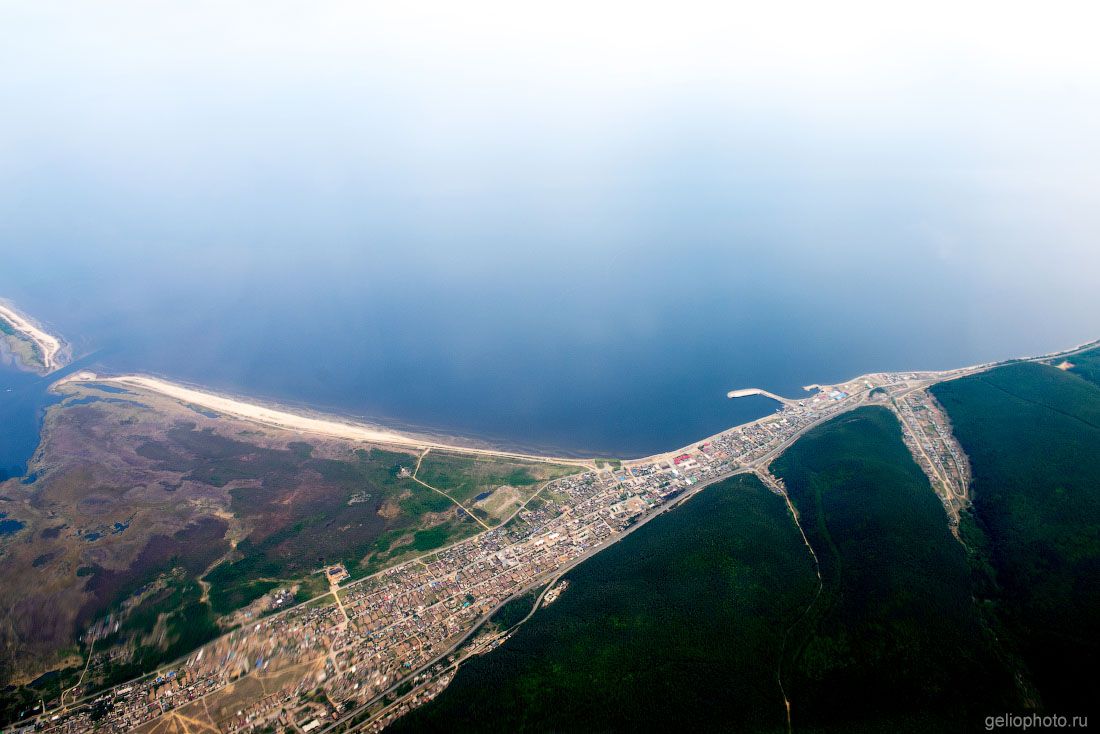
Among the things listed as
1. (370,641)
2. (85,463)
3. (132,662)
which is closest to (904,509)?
(370,641)

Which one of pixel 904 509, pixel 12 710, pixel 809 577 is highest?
pixel 904 509

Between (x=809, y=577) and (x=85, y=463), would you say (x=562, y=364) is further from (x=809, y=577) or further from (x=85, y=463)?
(x=85, y=463)

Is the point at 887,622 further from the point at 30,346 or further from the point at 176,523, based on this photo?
the point at 30,346

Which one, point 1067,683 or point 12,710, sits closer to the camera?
point 1067,683

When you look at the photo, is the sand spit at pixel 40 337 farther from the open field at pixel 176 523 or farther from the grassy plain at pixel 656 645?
the grassy plain at pixel 656 645

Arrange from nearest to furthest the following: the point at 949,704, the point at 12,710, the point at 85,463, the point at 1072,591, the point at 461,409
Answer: the point at 949,704 → the point at 12,710 → the point at 1072,591 → the point at 85,463 → the point at 461,409

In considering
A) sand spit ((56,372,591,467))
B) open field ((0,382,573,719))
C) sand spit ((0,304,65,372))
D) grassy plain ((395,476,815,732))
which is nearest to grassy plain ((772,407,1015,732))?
grassy plain ((395,476,815,732))

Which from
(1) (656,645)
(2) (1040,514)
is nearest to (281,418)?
(1) (656,645)
